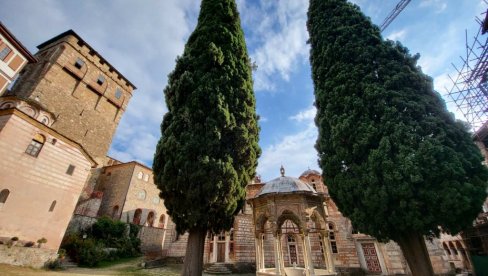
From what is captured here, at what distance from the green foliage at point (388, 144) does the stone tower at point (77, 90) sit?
1022 inches

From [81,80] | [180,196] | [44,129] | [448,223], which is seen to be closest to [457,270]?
[448,223]

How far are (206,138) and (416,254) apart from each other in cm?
773

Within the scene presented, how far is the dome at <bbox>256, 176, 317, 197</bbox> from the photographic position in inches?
478

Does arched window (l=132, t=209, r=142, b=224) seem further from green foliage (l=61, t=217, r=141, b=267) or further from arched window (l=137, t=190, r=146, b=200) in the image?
green foliage (l=61, t=217, r=141, b=267)

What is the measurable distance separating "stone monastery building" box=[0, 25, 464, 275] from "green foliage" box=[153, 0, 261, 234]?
4.74 meters

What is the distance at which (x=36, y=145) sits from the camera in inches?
518

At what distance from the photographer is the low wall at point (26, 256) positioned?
1077 centimetres

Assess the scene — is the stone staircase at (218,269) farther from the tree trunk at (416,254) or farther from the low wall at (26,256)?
the tree trunk at (416,254)

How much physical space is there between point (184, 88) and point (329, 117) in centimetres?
605

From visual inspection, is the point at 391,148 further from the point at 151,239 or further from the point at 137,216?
the point at 137,216

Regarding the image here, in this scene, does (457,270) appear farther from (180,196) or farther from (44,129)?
(44,129)

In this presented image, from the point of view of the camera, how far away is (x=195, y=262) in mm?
7359

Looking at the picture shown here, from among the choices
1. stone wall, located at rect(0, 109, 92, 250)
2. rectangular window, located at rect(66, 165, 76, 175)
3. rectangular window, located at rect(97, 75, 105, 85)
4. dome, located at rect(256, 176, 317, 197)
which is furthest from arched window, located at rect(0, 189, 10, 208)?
rectangular window, located at rect(97, 75, 105, 85)

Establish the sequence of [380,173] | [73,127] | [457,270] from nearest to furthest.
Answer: [380,173]
[457,270]
[73,127]
